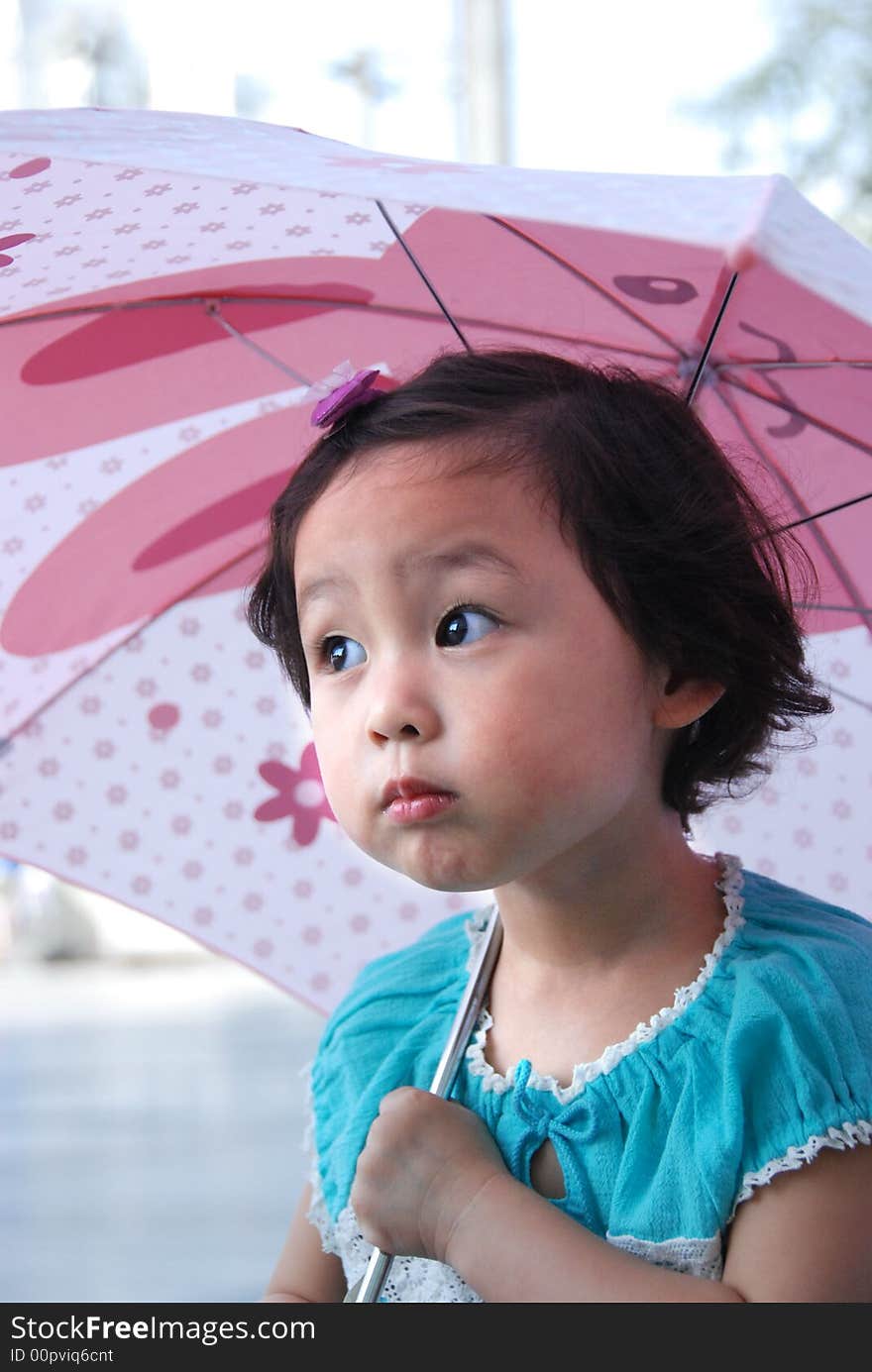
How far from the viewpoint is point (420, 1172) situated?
812 mm

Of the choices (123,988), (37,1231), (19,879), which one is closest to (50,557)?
(37,1231)

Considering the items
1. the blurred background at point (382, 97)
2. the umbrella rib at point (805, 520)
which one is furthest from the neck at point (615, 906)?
the blurred background at point (382, 97)

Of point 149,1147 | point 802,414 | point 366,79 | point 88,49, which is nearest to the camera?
point 802,414

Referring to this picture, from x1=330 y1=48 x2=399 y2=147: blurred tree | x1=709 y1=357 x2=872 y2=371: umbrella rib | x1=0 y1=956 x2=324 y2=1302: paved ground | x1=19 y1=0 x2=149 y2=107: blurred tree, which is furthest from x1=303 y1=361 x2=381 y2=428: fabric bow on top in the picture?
x1=19 y1=0 x2=149 y2=107: blurred tree

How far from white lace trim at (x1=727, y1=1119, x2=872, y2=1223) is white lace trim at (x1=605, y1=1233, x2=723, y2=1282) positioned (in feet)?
0.13

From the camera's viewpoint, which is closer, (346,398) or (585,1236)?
(585,1236)

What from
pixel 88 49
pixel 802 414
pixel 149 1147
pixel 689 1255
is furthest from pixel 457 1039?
pixel 88 49

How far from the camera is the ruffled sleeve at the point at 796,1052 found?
734 mm

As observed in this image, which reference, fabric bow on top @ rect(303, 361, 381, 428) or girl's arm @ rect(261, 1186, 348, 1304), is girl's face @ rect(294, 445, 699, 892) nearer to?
fabric bow on top @ rect(303, 361, 381, 428)

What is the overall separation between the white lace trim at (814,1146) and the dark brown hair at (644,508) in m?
0.22

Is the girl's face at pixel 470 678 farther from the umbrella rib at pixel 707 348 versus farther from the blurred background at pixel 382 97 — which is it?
the blurred background at pixel 382 97

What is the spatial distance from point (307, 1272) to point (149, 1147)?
1810mm

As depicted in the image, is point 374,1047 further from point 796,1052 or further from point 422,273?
point 422,273
